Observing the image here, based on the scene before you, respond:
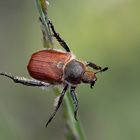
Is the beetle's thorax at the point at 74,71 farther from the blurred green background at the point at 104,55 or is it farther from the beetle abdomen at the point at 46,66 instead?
the blurred green background at the point at 104,55

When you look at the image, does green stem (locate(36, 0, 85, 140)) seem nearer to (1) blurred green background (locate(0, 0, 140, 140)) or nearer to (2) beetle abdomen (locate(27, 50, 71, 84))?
(2) beetle abdomen (locate(27, 50, 71, 84))

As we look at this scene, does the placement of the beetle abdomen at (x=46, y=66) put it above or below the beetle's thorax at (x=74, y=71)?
above

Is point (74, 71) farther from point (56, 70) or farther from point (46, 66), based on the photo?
point (46, 66)

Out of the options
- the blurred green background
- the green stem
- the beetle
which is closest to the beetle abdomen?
the beetle

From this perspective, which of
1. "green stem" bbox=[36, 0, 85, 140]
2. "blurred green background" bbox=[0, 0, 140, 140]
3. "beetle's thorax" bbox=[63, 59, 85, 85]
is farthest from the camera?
"blurred green background" bbox=[0, 0, 140, 140]

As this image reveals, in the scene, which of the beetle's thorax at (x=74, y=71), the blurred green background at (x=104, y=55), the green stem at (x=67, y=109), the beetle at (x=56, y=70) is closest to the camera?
the green stem at (x=67, y=109)

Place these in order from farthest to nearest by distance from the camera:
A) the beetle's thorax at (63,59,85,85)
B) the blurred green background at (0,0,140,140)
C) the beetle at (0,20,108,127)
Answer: the blurred green background at (0,0,140,140) < the beetle's thorax at (63,59,85,85) < the beetle at (0,20,108,127)

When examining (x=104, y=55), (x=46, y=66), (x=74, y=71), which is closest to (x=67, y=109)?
(x=46, y=66)

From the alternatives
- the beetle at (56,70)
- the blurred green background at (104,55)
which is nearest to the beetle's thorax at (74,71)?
the beetle at (56,70)

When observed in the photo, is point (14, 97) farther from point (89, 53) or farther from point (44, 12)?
point (44, 12)

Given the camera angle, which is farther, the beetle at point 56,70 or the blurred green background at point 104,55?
the blurred green background at point 104,55
